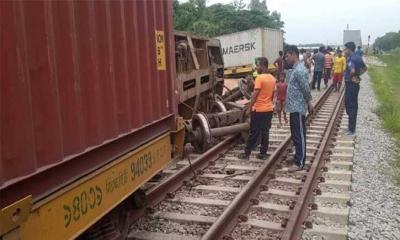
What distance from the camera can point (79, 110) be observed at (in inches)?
135

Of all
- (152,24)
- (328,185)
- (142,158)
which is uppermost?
(152,24)

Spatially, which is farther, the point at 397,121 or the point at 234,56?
the point at 234,56

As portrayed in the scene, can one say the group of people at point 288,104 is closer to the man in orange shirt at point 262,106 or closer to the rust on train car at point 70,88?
the man in orange shirt at point 262,106

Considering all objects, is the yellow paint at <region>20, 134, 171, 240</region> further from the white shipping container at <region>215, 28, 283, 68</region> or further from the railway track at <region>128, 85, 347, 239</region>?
the white shipping container at <region>215, 28, 283, 68</region>

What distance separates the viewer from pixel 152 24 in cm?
500

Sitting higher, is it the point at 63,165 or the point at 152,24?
the point at 152,24

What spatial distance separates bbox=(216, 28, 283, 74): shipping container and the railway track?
1591 centimetres

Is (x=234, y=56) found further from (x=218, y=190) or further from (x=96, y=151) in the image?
(x=96, y=151)

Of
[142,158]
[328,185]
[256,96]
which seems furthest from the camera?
[256,96]

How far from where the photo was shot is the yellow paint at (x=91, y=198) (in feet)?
10.0

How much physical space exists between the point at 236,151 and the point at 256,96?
1362 millimetres

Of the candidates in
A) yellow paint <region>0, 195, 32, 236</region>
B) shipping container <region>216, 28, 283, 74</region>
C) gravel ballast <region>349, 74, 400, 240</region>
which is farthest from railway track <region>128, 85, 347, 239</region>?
shipping container <region>216, 28, 283, 74</region>

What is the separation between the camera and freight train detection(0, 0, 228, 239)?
9.01ft

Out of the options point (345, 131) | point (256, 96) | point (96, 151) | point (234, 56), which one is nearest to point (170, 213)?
Result: point (96, 151)
